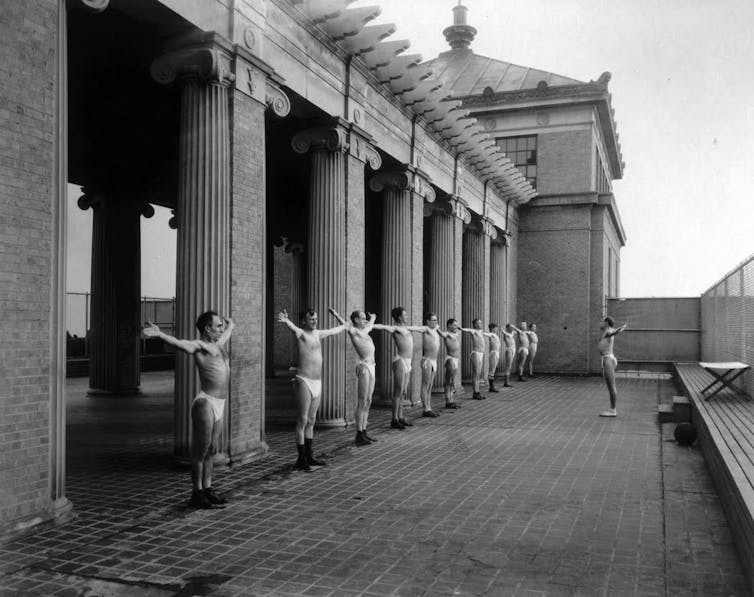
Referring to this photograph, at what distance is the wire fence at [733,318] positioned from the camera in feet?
44.8

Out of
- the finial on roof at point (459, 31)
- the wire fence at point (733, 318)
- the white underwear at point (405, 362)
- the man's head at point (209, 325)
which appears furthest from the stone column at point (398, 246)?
the finial on roof at point (459, 31)

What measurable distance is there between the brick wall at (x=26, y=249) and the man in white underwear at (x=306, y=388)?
129 inches

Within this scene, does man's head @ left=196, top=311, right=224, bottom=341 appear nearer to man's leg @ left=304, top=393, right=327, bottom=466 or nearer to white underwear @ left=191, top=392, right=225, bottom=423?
white underwear @ left=191, top=392, right=225, bottom=423

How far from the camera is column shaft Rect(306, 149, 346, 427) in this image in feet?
40.8

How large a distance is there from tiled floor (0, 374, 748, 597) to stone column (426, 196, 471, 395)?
7.67 meters

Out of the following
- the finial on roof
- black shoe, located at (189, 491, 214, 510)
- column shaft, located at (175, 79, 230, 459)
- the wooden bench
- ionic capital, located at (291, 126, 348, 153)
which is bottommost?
black shoe, located at (189, 491, 214, 510)

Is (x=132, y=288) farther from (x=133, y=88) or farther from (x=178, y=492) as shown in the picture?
(x=178, y=492)

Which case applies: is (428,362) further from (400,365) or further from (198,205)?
(198,205)

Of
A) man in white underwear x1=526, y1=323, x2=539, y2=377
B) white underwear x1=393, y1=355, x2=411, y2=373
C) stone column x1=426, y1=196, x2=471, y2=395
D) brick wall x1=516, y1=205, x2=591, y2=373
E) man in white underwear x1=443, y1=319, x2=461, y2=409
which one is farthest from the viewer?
brick wall x1=516, y1=205, x2=591, y2=373

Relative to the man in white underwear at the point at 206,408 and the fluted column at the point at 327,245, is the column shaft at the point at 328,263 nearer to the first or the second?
the fluted column at the point at 327,245

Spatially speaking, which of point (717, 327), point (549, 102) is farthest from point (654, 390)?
A: point (549, 102)

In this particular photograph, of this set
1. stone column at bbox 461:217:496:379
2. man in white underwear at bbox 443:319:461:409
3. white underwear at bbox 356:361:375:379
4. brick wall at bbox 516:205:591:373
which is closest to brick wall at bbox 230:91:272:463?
white underwear at bbox 356:361:375:379

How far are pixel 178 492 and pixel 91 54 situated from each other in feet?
19.7

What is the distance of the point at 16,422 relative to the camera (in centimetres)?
610
